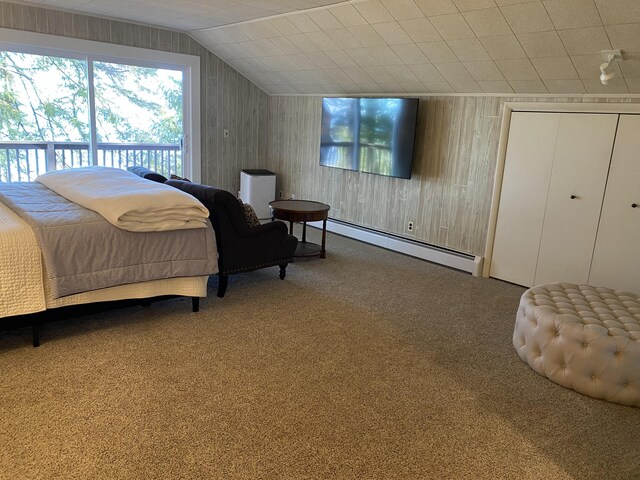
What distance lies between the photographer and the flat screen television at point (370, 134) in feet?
17.1

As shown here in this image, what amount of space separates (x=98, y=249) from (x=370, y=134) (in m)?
3.48

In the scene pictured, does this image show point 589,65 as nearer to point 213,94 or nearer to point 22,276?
point 22,276

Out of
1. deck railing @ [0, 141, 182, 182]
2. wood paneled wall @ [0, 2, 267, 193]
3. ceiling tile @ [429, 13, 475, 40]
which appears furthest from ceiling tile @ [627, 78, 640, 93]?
deck railing @ [0, 141, 182, 182]

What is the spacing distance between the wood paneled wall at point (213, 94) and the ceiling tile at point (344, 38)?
237cm

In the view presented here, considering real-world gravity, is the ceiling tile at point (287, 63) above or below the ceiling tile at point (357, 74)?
above

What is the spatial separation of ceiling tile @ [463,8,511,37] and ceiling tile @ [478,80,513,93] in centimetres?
65

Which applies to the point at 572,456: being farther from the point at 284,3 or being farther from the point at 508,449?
the point at 284,3

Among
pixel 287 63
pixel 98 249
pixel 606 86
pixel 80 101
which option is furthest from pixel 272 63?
pixel 98 249

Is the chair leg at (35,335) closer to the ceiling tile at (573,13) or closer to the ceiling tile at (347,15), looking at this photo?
the ceiling tile at (347,15)

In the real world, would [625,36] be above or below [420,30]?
below

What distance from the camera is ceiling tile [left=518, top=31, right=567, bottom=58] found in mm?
3541

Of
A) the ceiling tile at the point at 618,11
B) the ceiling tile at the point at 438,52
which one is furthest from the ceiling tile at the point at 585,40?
the ceiling tile at the point at 438,52

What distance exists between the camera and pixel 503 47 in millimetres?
3881

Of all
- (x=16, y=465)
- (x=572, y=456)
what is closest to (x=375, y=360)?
(x=572, y=456)
